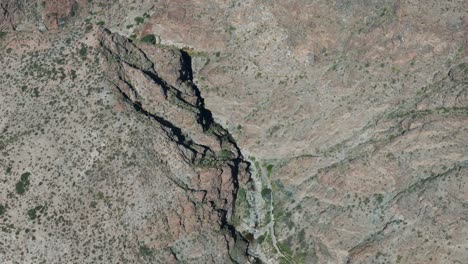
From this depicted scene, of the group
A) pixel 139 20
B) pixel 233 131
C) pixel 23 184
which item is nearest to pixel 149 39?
pixel 139 20

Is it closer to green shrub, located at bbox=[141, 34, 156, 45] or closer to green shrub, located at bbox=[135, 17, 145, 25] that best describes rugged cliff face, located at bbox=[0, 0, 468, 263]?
green shrub, located at bbox=[135, 17, 145, 25]

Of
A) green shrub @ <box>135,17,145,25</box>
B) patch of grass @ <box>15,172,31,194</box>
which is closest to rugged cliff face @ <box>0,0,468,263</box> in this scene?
green shrub @ <box>135,17,145,25</box>

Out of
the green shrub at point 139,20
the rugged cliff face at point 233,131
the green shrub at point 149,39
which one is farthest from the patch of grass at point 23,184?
the green shrub at point 139,20

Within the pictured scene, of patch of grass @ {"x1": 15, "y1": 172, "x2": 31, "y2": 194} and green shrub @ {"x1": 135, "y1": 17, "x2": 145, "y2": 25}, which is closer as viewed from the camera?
patch of grass @ {"x1": 15, "y1": 172, "x2": 31, "y2": 194}

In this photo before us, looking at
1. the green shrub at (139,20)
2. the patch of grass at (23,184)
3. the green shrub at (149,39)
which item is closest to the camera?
the patch of grass at (23,184)

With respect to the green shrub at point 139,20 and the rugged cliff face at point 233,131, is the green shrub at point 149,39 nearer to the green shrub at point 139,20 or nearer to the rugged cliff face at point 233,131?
the rugged cliff face at point 233,131
